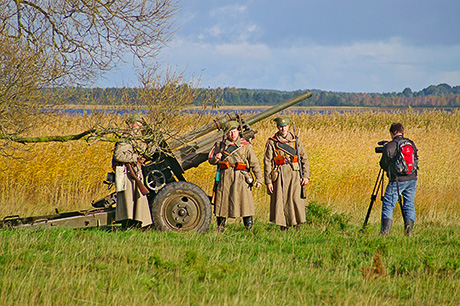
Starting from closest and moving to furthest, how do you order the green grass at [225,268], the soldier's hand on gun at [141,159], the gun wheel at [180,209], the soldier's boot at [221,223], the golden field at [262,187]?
the green grass at [225,268] → the gun wheel at [180,209] → the soldier's hand on gun at [141,159] → the soldier's boot at [221,223] → the golden field at [262,187]

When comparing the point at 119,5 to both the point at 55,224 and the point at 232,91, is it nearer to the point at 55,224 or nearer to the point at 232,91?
Answer: the point at 232,91

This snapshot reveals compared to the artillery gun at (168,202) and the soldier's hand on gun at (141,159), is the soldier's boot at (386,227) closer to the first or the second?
the artillery gun at (168,202)

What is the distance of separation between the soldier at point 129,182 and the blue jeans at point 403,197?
12.3 ft

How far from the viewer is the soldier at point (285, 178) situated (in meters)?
8.20

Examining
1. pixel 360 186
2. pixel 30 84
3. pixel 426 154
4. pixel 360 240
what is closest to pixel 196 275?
pixel 360 240

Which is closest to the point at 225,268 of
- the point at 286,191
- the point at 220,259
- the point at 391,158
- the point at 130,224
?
the point at 220,259

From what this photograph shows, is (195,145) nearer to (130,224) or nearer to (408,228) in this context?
(130,224)

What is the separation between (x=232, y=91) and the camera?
11.8 m

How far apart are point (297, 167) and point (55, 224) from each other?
3949mm

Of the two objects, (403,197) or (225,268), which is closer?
(225,268)

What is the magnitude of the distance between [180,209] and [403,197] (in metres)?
3.58

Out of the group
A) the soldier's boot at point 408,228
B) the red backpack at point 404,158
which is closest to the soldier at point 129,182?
the red backpack at point 404,158

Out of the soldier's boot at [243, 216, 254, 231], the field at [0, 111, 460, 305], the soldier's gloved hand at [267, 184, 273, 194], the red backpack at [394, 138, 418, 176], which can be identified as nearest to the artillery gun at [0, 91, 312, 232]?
the field at [0, 111, 460, 305]

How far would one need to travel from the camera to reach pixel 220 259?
6023mm
